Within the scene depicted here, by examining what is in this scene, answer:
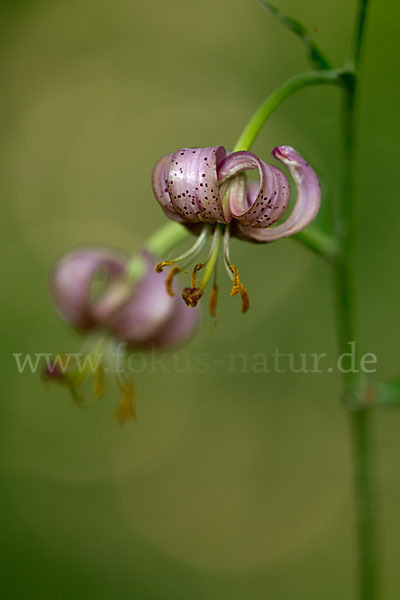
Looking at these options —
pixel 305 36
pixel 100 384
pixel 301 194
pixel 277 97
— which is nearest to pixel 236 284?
pixel 301 194

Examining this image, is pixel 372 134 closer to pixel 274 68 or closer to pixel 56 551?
pixel 274 68

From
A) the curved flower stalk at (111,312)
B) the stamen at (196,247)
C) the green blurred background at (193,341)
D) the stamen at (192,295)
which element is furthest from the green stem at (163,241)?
the green blurred background at (193,341)

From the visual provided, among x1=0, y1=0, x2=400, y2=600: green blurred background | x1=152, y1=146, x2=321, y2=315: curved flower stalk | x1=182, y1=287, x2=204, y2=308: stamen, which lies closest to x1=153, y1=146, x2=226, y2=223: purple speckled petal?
x1=152, y1=146, x2=321, y2=315: curved flower stalk

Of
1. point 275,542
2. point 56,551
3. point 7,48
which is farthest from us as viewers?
point 7,48

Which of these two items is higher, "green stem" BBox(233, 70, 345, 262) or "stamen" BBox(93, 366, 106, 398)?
"green stem" BBox(233, 70, 345, 262)

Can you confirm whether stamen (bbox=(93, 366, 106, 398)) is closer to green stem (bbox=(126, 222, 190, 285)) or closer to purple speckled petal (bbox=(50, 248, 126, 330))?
purple speckled petal (bbox=(50, 248, 126, 330))

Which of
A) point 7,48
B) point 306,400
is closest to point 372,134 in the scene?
point 306,400

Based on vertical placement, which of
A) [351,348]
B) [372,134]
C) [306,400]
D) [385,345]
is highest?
[372,134]
